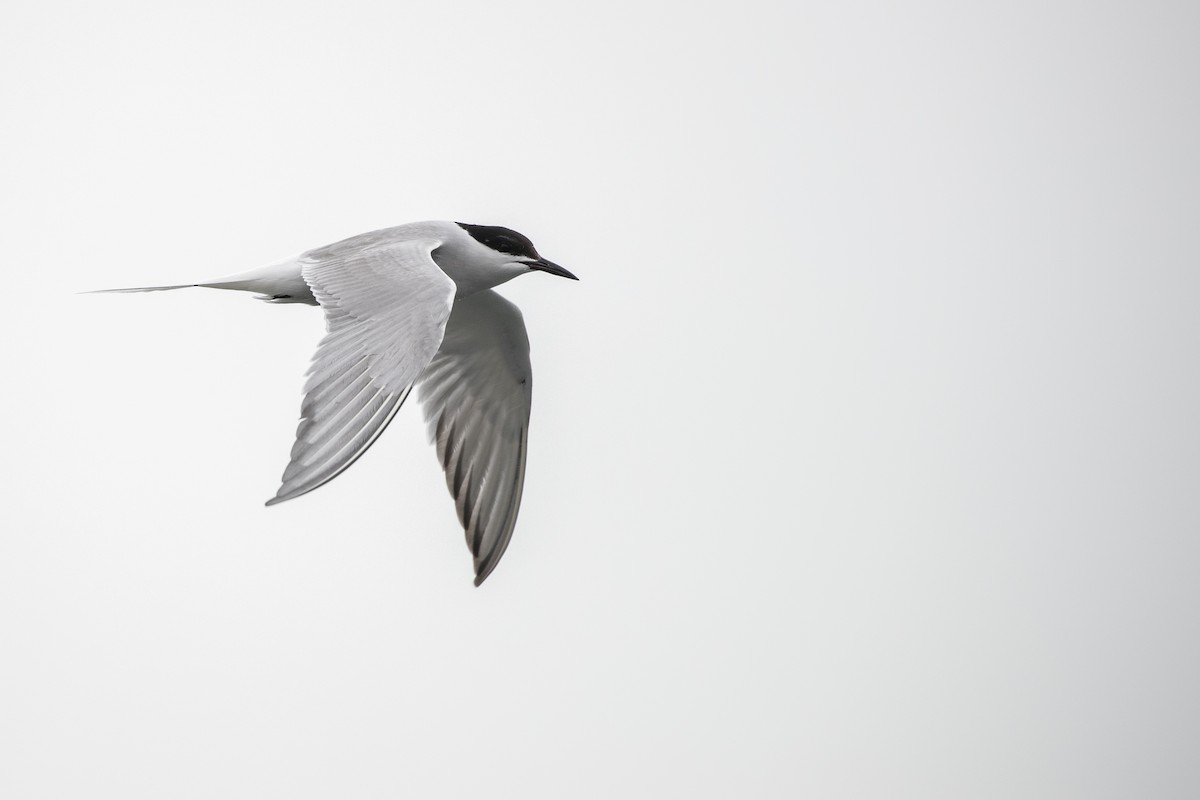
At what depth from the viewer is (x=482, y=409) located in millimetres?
9445

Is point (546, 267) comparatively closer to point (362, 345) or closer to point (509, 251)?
point (509, 251)

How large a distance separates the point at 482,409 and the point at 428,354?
306 cm

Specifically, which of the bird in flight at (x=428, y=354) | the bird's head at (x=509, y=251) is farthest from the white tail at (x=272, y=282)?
the bird's head at (x=509, y=251)

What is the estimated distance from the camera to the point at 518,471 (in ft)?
30.2

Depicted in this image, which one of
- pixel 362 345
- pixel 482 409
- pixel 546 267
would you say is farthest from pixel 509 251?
pixel 362 345

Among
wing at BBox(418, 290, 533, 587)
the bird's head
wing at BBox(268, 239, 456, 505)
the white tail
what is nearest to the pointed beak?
the bird's head

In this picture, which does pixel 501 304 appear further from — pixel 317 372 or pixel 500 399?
pixel 317 372

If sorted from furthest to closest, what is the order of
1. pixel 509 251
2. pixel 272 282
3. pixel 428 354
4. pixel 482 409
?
pixel 482 409 < pixel 509 251 < pixel 272 282 < pixel 428 354

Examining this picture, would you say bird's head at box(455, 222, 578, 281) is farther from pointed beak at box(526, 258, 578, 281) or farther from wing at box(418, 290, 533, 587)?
wing at box(418, 290, 533, 587)

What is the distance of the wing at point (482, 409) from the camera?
29.8ft

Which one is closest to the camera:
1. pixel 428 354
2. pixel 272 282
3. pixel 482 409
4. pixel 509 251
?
pixel 428 354

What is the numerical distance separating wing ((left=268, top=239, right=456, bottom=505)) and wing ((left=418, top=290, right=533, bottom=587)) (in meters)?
1.49

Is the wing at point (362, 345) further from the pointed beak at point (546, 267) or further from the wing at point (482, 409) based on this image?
the wing at point (482, 409)

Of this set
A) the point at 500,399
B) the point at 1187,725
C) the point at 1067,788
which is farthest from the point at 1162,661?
the point at 500,399
